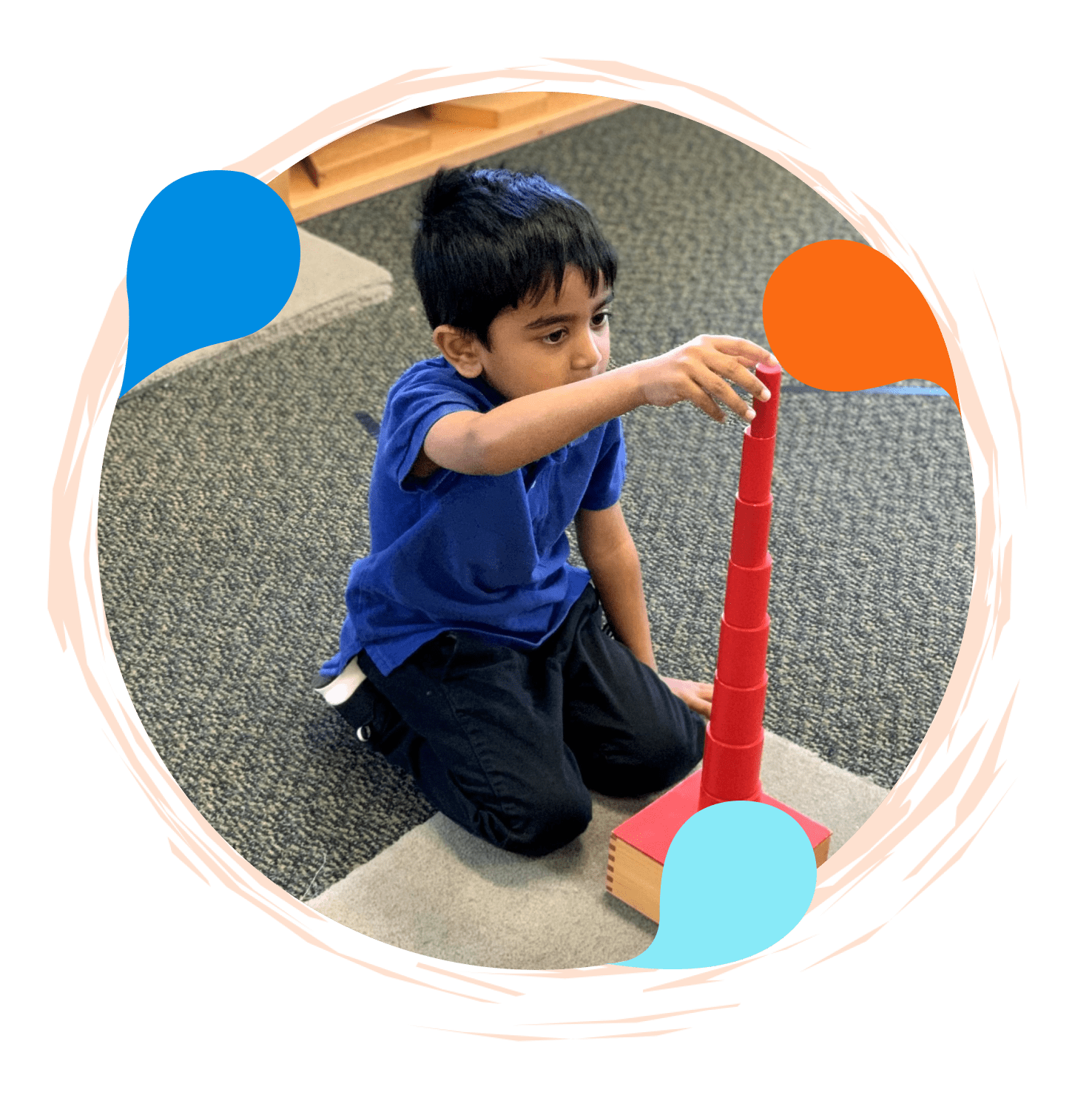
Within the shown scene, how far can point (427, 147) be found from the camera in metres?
2.32

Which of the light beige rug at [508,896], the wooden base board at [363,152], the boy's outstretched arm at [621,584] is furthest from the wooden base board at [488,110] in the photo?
the light beige rug at [508,896]

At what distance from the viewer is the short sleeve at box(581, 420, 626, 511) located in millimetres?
1148

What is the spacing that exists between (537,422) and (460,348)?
0.16 m

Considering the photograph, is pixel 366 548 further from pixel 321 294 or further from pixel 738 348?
pixel 738 348

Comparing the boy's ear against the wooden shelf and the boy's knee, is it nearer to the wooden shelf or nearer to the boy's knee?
the boy's knee

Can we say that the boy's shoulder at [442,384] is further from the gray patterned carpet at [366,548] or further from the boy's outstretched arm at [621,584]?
the gray patterned carpet at [366,548]

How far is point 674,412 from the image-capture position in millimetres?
1727

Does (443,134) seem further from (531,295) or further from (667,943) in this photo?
(667,943)

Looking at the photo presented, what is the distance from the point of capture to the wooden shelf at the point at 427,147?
7.16ft

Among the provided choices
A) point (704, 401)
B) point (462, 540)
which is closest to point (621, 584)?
point (462, 540)

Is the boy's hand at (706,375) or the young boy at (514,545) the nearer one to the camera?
the boy's hand at (706,375)

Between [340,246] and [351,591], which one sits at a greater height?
[340,246]

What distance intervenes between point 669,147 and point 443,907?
1.80m

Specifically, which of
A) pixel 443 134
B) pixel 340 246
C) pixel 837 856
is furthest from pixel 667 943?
pixel 443 134
